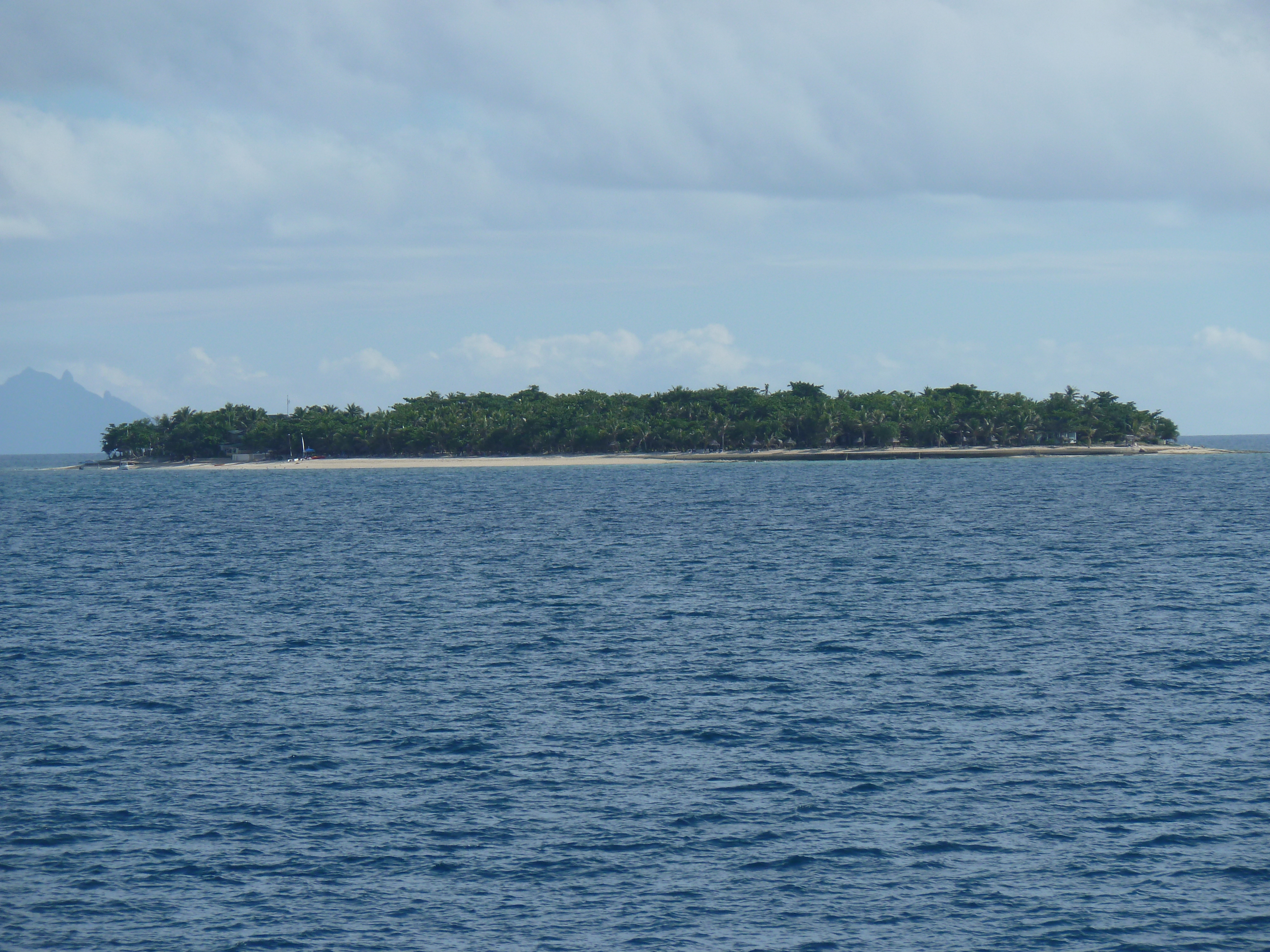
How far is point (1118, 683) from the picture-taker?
39.6m

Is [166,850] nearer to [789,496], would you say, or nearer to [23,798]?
[23,798]

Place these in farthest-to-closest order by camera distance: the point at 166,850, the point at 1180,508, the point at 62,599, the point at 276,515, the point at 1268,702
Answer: the point at 276,515
the point at 1180,508
the point at 62,599
the point at 1268,702
the point at 166,850

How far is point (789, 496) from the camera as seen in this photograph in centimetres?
15175

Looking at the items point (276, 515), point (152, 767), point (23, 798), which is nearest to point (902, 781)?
point (152, 767)

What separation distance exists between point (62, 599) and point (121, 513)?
80235 millimetres

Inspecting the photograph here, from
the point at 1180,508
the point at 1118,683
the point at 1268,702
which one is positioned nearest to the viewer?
the point at 1268,702

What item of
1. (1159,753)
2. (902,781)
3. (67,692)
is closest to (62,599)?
(67,692)

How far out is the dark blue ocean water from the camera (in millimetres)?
A: 22484

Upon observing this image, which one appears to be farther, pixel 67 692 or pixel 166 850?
A: pixel 67 692

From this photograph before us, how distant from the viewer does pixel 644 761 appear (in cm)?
3159

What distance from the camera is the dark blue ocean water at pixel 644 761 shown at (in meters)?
22.5

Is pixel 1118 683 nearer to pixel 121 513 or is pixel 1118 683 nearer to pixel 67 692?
pixel 67 692

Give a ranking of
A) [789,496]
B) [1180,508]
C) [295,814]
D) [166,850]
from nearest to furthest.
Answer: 1. [166,850]
2. [295,814]
3. [1180,508]
4. [789,496]

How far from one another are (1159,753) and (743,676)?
14.6 metres
